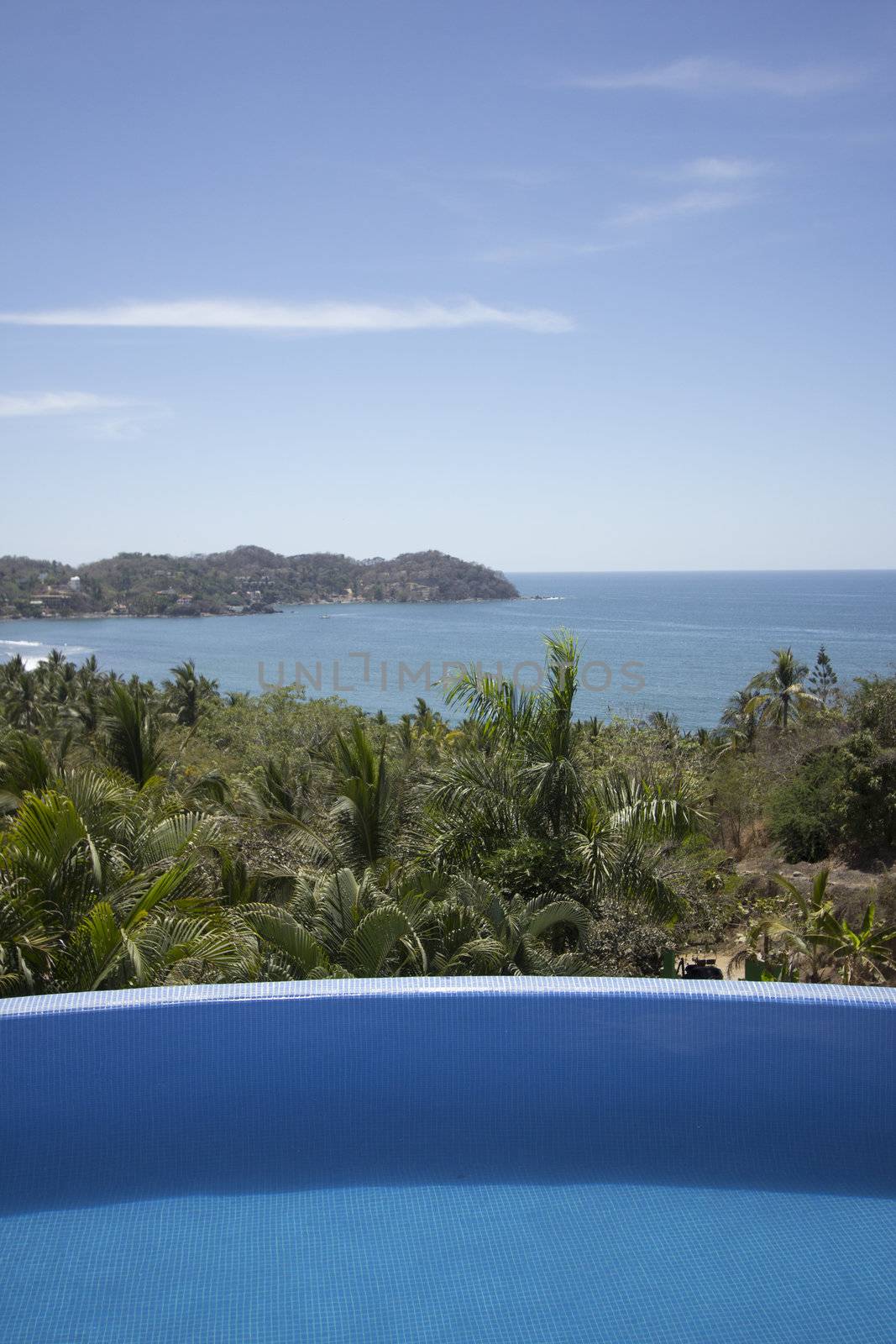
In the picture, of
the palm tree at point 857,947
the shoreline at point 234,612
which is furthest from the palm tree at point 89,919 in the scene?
the shoreline at point 234,612

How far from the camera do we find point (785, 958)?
30.0 ft

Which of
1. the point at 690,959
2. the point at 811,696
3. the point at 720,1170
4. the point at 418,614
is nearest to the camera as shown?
the point at 720,1170

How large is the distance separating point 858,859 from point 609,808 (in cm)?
1070

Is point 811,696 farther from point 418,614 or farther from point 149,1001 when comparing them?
point 418,614

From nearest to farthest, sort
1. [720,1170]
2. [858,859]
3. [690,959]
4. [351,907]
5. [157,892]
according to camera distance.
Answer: [720,1170] < [157,892] < [351,907] < [690,959] < [858,859]

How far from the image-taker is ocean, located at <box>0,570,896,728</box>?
241 ft

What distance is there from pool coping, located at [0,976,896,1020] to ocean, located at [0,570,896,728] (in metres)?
45.8

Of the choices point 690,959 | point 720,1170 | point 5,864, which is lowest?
point 690,959

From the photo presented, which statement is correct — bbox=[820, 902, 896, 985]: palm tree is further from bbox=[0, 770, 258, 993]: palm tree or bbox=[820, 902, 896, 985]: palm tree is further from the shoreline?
the shoreline

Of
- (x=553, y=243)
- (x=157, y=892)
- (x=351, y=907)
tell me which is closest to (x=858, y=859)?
(x=553, y=243)

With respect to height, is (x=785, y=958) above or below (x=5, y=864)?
below

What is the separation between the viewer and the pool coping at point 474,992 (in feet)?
13.6

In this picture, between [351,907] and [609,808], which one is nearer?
[351,907]

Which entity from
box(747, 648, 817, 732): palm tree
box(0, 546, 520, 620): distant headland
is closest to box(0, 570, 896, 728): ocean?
box(0, 546, 520, 620): distant headland
